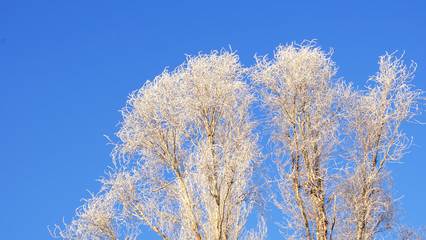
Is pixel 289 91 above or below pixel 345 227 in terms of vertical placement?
above

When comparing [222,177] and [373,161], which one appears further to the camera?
[373,161]

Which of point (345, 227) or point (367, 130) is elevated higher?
point (367, 130)

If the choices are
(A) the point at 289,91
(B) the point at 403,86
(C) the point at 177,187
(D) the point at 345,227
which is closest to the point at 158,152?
(C) the point at 177,187

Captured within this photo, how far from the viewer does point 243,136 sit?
51.0 ft

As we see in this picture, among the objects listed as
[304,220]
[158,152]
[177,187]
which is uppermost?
[158,152]

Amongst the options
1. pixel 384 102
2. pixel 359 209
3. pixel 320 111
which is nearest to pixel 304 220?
pixel 359 209

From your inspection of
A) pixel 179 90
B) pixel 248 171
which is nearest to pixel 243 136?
pixel 248 171

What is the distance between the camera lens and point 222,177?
47.7 feet

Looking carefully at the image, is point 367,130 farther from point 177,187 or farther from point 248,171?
point 177,187

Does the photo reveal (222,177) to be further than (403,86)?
No

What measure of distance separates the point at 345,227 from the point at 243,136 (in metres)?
4.00

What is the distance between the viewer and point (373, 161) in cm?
1563

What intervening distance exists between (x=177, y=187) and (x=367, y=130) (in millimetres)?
5554

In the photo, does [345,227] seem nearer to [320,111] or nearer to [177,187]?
[320,111]
